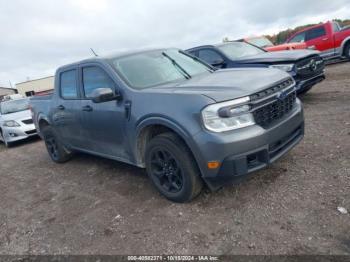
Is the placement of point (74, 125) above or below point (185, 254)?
above

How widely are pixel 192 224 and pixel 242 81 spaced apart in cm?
161

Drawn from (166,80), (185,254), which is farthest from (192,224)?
(166,80)

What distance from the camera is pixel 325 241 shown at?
8.26ft

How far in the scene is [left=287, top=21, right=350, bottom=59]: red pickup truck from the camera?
1230 cm

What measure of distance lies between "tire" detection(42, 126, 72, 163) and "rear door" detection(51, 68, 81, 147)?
322 mm

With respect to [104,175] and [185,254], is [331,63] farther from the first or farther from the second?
[185,254]

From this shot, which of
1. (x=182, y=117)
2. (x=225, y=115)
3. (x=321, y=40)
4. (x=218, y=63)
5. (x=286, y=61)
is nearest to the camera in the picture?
(x=225, y=115)

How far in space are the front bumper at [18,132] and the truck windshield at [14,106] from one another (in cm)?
110

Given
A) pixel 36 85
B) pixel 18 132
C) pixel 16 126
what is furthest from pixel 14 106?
pixel 36 85

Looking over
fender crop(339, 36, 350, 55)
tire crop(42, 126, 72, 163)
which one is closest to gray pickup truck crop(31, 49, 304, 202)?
tire crop(42, 126, 72, 163)

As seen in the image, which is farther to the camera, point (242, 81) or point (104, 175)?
point (104, 175)

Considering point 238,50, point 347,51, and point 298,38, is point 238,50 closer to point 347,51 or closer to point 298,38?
point 347,51

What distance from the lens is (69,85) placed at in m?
5.12

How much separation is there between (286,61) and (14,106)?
29.1 ft
